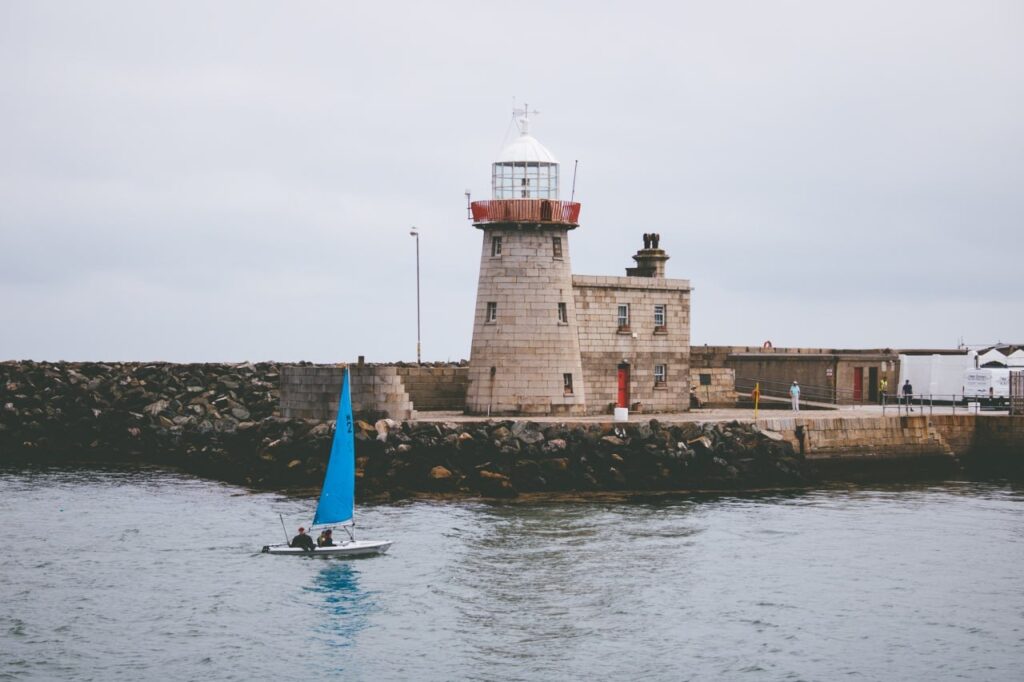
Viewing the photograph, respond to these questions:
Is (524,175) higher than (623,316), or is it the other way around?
(524,175)

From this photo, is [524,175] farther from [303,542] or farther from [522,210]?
[303,542]

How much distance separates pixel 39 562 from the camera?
31.8 m

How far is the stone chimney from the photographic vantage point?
50.8 m

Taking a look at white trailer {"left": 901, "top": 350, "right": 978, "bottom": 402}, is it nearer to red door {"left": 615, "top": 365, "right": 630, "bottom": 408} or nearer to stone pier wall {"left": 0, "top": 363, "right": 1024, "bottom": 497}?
stone pier wall {"left": 0, "top": 363, "right": 1024, "bottom": 497}

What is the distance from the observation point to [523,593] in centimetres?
2908

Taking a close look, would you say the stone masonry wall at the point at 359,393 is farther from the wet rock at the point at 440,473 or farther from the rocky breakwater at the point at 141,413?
the wet rock at the point at 440,473

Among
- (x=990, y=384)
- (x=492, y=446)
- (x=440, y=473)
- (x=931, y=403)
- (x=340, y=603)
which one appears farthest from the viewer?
(x=990, y=384)

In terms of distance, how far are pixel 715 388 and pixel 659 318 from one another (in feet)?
18.1

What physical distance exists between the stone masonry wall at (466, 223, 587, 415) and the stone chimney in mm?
6098

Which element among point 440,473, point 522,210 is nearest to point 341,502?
point 440,473

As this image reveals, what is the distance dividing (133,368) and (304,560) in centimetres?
3295

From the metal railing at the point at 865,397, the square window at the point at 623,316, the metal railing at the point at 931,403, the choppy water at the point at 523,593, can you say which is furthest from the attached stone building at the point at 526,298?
the metal railing at the point at 931,403

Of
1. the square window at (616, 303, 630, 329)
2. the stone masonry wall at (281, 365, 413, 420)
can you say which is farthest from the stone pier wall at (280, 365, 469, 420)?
the square window at (616, 303, 630, 329)

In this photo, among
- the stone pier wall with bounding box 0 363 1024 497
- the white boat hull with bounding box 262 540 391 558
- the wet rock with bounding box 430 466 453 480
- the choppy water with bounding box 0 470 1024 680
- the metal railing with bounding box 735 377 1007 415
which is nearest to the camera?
the choppy water with bounding box 0 470 1024 680
